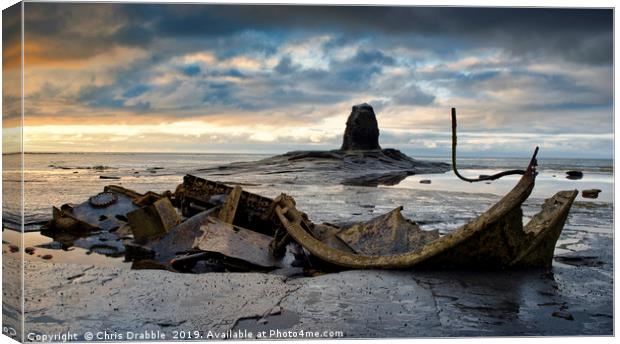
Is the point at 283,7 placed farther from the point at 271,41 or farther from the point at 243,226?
the point at 243,226

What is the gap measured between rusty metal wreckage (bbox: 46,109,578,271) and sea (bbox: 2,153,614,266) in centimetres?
89

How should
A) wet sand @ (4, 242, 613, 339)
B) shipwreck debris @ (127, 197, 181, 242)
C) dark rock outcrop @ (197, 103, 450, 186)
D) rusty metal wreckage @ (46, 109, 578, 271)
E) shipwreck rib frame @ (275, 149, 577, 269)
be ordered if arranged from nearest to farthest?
wet sand @ (4, 242, 613, 339), shipwreck rib frame @ (275, 149, 577, 269), rusty metal wreckage @ (46, 109, 578, 271), shipwreck debris @ (127, 197, 181, 242), dark rock outcrop @ (197, 103, 450, 186)

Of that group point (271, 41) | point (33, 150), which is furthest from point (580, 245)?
point (33, 150)

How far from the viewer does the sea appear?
6738 millimetres

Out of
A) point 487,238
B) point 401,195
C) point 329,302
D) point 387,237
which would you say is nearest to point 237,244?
point 387,237

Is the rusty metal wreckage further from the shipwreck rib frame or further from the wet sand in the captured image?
the wet sand

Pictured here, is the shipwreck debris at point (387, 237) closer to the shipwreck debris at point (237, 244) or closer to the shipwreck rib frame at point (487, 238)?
the shipwreck rib frame at point (487, 238)

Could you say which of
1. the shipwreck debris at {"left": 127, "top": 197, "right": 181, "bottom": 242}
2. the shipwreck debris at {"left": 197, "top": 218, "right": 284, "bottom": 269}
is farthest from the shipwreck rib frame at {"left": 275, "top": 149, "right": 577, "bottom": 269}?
the shipwreck debris at {"left": 127, "top": 197, "right": 181, "bottom": 242}

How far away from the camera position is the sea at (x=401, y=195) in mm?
6738

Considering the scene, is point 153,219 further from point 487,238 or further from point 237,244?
point 487,238

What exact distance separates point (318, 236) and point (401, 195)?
7517 mm

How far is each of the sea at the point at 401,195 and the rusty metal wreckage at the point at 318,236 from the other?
893 millimetres

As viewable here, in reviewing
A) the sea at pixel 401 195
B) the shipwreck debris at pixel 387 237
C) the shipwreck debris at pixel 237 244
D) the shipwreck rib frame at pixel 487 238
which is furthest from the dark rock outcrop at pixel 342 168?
the shipwreck rib frame at pixel 487 238

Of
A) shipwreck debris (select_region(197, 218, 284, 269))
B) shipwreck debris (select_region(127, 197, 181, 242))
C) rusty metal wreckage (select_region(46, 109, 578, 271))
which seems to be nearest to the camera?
rusty metal wreckage (select_region(46, 109, 578, 271))
